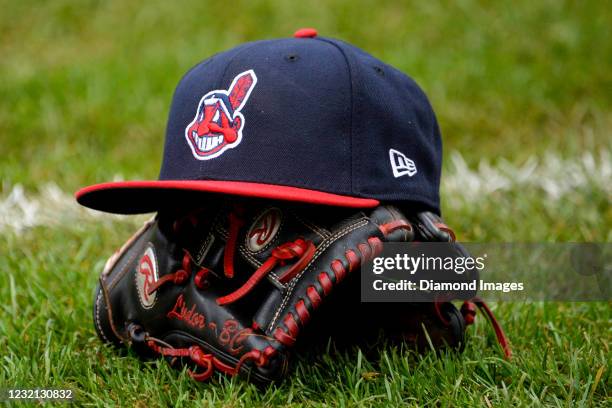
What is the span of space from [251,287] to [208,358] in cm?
19

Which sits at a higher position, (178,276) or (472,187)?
(472,187)

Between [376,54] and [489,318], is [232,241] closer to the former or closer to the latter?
[489,318]

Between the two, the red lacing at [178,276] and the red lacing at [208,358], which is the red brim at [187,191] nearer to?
the red lacing at [178,276]

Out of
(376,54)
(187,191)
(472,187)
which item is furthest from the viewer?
(376,54)

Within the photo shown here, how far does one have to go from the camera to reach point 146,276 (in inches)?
76.0

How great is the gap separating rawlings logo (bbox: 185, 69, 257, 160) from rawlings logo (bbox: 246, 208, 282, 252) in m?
0.19

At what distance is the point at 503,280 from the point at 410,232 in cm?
75

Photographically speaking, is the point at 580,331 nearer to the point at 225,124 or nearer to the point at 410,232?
the point at 410,232

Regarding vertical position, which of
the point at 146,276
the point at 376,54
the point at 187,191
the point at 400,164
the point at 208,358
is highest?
the point at 376,54

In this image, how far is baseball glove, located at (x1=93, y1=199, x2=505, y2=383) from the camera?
171 cm

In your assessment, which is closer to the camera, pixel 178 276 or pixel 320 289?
pixel 320 289

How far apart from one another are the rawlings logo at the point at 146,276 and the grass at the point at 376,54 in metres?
0.15

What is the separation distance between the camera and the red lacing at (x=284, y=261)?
5.70ft

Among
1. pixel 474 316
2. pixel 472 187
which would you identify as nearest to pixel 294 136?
pixel 474 316
